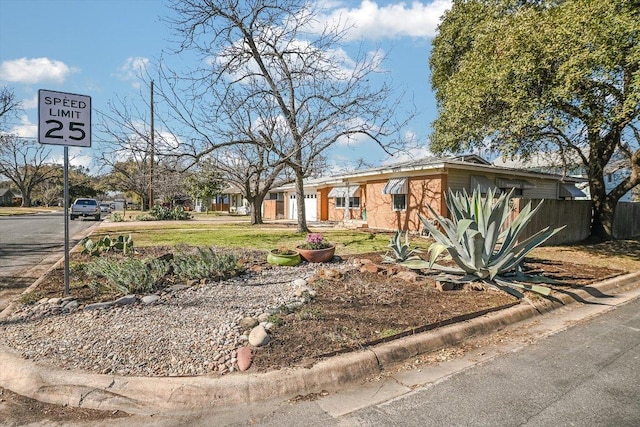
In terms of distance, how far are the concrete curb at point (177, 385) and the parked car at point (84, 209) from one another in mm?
27935

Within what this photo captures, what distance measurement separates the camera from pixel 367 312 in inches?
174

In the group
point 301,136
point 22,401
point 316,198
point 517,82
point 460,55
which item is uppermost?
point 460,55

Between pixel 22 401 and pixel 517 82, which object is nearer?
pixel 22 401

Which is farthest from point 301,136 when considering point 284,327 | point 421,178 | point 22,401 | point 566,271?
point 22,401

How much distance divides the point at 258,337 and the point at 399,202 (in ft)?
46.5

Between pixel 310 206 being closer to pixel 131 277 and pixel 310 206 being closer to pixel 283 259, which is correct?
pixel 283 259

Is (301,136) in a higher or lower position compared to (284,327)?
higher

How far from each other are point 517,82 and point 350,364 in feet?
30.8

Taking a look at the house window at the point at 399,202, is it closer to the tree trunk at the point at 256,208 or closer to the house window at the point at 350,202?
the house window at the point at 350,202

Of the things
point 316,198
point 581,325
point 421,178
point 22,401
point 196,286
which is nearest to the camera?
point 22,401

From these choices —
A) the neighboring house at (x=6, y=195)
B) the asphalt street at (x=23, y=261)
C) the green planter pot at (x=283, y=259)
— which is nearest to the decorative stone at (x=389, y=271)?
the green planter pot at (x=283, y=259)

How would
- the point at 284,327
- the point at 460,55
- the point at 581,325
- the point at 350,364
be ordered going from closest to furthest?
1. the point at 350,364
2. the point at 284,327
3. the point at 581,325
4. the point at 460,55

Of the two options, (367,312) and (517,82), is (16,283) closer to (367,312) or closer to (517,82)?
(367,312)

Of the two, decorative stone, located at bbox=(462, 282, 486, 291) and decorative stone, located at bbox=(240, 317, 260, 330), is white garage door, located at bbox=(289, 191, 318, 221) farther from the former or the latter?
decorative stone, located at bbox=(240, 317, 260, 330)
